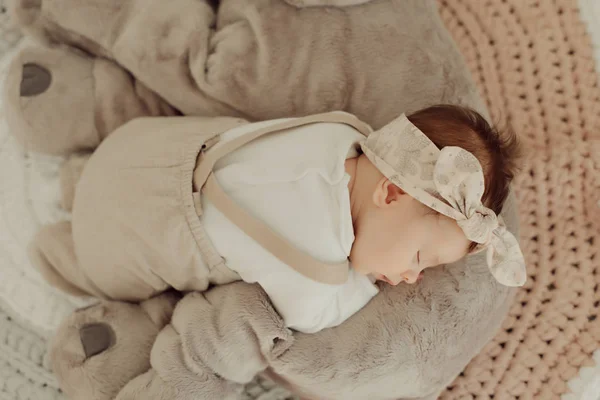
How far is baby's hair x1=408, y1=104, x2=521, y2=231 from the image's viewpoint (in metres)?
0.92

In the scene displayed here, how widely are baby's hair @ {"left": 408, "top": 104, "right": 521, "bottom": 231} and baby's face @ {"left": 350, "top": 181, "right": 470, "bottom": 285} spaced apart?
0.29 feet

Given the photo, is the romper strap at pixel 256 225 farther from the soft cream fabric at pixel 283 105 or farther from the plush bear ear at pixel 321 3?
the plush bear ear at pixel 321 3

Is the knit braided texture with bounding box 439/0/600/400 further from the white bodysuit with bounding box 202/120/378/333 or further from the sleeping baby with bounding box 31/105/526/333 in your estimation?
the white bodysuit with bounding box 202/120/378/333

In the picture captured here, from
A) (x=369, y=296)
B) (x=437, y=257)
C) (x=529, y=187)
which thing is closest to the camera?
(x=437, y=257)

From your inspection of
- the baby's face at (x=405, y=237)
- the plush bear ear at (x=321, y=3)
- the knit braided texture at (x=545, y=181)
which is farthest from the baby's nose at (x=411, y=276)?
the plush bear ear at (x=321, y=3)

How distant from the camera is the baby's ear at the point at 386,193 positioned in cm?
93

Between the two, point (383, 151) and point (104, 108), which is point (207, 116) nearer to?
point (104, 108)

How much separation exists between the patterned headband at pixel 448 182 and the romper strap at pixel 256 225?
0.54 feet

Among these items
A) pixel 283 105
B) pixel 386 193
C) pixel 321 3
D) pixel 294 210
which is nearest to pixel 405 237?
pixel 386 193

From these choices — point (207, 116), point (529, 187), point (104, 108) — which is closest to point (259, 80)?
point (207, 116)

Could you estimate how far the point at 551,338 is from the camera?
1097 millimetres

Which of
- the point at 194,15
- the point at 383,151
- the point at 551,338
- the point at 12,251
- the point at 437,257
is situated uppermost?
the point at 194,15

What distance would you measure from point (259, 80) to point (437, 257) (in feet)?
1.52

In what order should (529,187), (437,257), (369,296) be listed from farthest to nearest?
(529,187) < (369,296) < (437,257)
